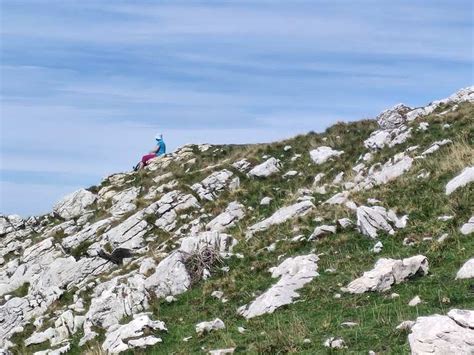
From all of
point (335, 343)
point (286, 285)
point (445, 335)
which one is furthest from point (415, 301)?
point (286, 285)

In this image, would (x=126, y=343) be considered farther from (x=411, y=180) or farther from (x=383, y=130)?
(x=383, y=130)

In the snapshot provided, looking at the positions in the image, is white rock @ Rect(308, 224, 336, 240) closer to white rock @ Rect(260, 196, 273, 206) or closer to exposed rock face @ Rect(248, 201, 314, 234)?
exposed rock face @ Rect(248, 201, 314, 234)

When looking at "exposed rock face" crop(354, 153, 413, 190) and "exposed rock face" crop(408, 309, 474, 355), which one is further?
"exposed rock face" crop(354, 153, 413, 190)

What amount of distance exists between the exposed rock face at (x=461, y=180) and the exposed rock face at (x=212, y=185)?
14.5 meters

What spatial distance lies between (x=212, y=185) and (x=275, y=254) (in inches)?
499

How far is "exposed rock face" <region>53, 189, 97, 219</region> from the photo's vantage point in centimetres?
4088

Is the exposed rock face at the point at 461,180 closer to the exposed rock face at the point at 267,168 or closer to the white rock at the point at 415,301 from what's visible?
the white rock at the point at 415,301

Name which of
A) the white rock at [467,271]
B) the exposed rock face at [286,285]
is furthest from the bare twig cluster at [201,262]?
the white rock at [467,271]

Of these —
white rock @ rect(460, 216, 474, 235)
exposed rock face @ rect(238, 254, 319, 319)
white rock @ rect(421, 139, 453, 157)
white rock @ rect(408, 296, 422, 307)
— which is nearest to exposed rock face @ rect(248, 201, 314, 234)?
exposed rock face @ rect(238, 254, 319, 319)

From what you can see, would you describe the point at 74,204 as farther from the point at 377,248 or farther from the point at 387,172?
the point at 377,248

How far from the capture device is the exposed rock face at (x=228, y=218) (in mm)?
26808

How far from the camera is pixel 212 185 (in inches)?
1286

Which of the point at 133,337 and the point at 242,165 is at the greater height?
the point at 242,165

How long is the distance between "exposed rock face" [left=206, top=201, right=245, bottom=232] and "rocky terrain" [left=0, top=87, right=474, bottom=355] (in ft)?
0.36
